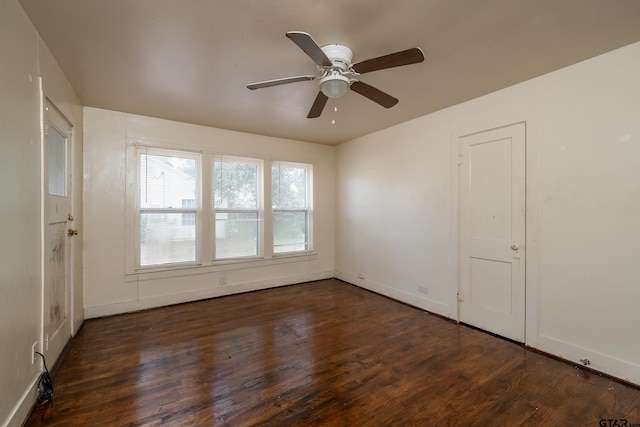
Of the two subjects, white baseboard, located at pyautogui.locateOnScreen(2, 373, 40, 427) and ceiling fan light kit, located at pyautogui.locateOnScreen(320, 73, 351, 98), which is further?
ceiling fan light kit, located at pyautogui.locateOnScreen(320, 73, 351, 98)

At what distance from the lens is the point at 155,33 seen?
76.0 inches

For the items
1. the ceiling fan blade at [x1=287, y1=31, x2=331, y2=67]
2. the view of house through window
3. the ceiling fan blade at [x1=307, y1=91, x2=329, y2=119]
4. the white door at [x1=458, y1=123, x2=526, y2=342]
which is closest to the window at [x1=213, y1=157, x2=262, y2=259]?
the view of house through window

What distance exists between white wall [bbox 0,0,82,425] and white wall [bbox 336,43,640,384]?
12.2 feet

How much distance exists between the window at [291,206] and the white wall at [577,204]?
225 cm

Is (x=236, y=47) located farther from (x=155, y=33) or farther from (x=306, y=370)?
(x=306, y=370)

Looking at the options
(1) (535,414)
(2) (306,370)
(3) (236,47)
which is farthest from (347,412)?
(3) (236,47)

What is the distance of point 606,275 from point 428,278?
5.49 ft

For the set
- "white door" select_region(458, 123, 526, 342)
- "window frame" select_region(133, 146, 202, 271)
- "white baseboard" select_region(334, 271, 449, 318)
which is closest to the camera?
"white door" select_region(458, 123, 526, 342)

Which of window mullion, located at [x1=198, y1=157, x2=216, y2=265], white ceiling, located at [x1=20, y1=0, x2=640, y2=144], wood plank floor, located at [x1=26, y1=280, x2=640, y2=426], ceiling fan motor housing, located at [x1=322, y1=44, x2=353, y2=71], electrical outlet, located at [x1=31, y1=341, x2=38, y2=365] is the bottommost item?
wood plank floor, located at [x1=26, y1=280, x2=640, y2=426]

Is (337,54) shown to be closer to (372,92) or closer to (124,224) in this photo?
(372,92)

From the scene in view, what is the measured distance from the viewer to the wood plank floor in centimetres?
175

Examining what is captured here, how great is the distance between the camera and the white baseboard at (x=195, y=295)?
11.1 feet

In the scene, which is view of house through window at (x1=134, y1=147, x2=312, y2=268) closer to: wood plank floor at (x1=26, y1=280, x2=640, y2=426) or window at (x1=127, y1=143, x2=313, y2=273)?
window at (x1=127, y1=143, x2=313, y2=273)

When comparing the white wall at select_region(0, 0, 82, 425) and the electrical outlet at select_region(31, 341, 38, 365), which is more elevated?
the white wall at select_region(0, 0, 82, 425)
